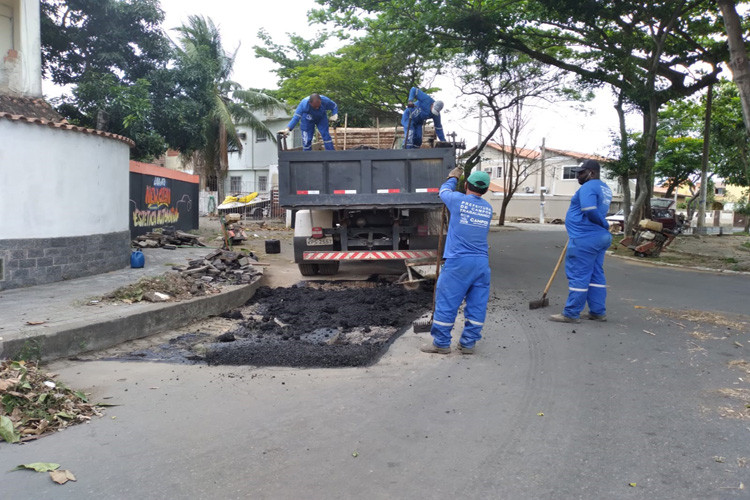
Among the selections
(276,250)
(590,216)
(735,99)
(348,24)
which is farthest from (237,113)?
(590,216)

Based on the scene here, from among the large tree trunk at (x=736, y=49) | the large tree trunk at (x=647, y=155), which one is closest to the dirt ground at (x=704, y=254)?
the large tree trunk at (x=647, y=155)

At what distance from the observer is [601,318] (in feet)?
22.5

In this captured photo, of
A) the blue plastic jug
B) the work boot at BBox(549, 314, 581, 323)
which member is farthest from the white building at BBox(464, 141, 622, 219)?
the work boot at BBox(549, 314, 581, 323)

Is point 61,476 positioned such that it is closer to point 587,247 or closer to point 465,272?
point 465,272

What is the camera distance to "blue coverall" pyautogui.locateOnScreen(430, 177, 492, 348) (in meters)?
5.26

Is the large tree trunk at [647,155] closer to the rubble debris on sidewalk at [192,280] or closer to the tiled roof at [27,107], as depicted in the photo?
the rubble debris on sidewalk at [192,280]

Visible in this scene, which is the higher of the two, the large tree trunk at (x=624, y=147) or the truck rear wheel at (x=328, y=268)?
the large tree trunk at (x=624, y=147)

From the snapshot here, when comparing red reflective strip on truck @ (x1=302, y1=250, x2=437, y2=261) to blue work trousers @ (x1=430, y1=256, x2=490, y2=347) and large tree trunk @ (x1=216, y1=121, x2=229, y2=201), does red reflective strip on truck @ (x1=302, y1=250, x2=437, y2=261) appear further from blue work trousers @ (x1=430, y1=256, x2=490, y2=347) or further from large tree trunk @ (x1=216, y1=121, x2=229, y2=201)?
large tree trunk @ (x1=216, y1=121, x2=229, y2=201)

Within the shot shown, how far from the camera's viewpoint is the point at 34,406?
3.88 metres

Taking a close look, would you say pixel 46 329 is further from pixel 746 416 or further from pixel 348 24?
pixel 348 24

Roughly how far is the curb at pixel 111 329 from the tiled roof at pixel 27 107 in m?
5.09

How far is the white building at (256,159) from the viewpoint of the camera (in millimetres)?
39094

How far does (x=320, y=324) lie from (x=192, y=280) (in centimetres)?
234

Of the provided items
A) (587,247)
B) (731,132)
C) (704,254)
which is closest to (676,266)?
(704,254)
